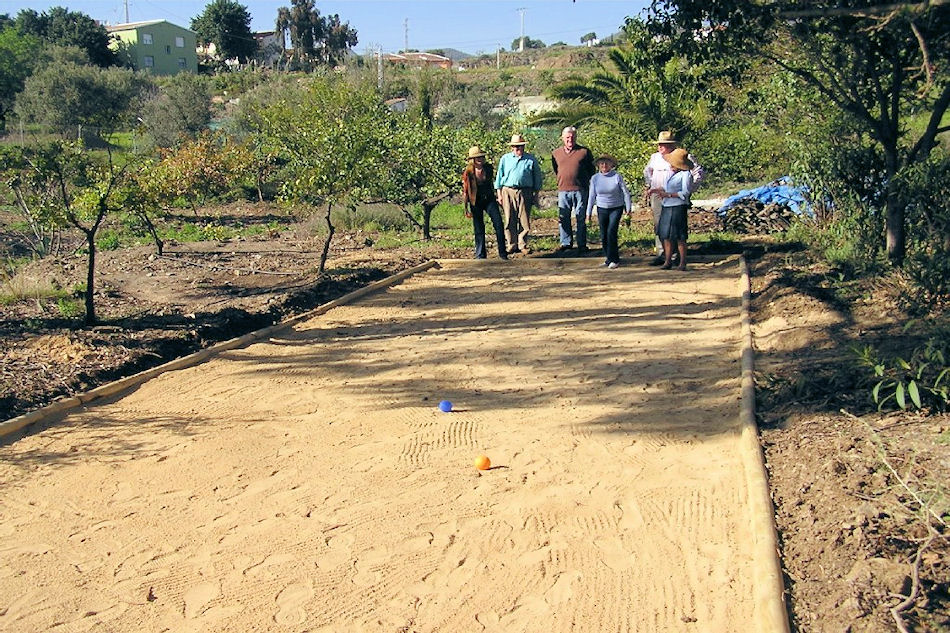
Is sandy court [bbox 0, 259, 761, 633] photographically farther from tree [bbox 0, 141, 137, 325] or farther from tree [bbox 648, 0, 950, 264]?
tree [bbox 648, 0, 950, 264]

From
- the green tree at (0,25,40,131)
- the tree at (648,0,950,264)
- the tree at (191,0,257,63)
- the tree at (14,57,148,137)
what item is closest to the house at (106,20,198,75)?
the tree at (191,0,257,63)

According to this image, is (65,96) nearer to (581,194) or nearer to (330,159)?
(330,159)

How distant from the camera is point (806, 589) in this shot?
4.12 meters

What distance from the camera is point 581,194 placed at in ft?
41.5

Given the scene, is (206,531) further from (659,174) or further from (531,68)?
(531,68)

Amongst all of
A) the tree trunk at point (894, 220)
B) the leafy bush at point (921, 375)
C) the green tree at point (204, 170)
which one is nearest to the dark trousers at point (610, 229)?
the tree trunk at point (894, 220)

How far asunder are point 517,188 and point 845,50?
4978 millimetres

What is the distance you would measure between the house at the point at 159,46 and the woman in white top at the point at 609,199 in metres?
64.2

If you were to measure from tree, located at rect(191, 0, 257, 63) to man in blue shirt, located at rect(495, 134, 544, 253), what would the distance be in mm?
67465

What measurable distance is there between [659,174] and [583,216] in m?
1.64

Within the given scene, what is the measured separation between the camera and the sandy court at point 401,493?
14.0 feet

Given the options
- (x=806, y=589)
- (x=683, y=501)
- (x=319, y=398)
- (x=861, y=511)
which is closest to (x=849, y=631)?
(x=806, y=589)

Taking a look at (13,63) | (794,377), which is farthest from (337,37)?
(794,377)

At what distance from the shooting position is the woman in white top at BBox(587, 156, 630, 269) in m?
11.7
